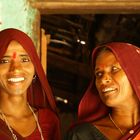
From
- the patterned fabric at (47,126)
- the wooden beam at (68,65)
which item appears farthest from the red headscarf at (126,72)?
the wooden beam at (68,65)

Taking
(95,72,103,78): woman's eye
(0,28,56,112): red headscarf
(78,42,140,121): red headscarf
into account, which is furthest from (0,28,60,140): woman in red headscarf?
(95,72,103,78): woman's eye

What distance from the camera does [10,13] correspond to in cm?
300

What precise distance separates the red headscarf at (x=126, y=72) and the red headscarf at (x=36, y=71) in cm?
22

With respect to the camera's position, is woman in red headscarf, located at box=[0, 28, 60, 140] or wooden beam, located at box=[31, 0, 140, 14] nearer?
woman in red headscarf, located at box=[0, 28, 60, 140]

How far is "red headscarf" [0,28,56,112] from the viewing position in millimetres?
2459

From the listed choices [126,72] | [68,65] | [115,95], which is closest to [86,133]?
[115,95]

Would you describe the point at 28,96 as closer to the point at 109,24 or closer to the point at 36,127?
the point at 36,127

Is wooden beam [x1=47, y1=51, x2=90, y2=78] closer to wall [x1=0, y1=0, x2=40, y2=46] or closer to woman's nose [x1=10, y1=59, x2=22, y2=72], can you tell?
wall [x1=0, y1=0, x2=40, y2=46]

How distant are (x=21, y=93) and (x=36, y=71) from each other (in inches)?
6.4

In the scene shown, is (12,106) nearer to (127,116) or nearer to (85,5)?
(127,116)

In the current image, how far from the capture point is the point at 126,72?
2348 mm

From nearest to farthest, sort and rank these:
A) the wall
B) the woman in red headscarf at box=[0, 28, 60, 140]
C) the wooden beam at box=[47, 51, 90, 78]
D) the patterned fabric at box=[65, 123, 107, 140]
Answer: the patterned fabric at box=[65, 123, 107, 140]
the woman in red headscarf at box=[0, 28, 60, 140]
the wall
the wooden beam at box=[47, 51, 90, 78]

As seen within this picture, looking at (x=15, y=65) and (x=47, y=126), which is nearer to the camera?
(x=15, y=65)

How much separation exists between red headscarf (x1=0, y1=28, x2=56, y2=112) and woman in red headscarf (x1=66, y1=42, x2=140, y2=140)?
28 centimetres
